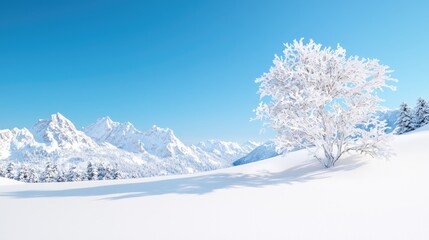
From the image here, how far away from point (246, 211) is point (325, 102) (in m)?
8.36

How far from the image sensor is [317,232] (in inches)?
203

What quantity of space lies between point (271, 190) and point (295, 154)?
354 inches

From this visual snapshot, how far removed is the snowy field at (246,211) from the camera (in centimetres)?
522

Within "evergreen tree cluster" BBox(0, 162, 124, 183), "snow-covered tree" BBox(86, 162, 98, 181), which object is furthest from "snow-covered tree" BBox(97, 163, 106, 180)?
"snow-covered tree" BBox(86, 162, 98, 181)

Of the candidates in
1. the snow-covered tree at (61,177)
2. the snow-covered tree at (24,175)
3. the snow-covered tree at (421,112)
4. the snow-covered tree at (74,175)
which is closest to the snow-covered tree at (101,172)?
the snow-covered tree at (74,175)

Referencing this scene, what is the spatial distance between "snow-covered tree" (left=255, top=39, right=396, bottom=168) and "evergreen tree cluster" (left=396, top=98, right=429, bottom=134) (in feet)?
112

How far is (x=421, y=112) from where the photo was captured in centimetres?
3947

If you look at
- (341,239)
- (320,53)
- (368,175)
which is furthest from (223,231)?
(320,53)

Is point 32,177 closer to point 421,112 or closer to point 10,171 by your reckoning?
point 10,171

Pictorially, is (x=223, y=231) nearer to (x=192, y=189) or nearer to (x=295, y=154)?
(x=192, y=189)

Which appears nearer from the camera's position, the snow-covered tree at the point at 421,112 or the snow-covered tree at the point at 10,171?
the snow-covered tree at the point at 421,112

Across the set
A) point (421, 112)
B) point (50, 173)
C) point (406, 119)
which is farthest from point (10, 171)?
point (421, 112)

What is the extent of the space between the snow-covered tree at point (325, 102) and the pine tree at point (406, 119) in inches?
1381

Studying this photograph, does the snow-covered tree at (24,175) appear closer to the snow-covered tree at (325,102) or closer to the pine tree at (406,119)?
the snow-covered tree at (325,102)
